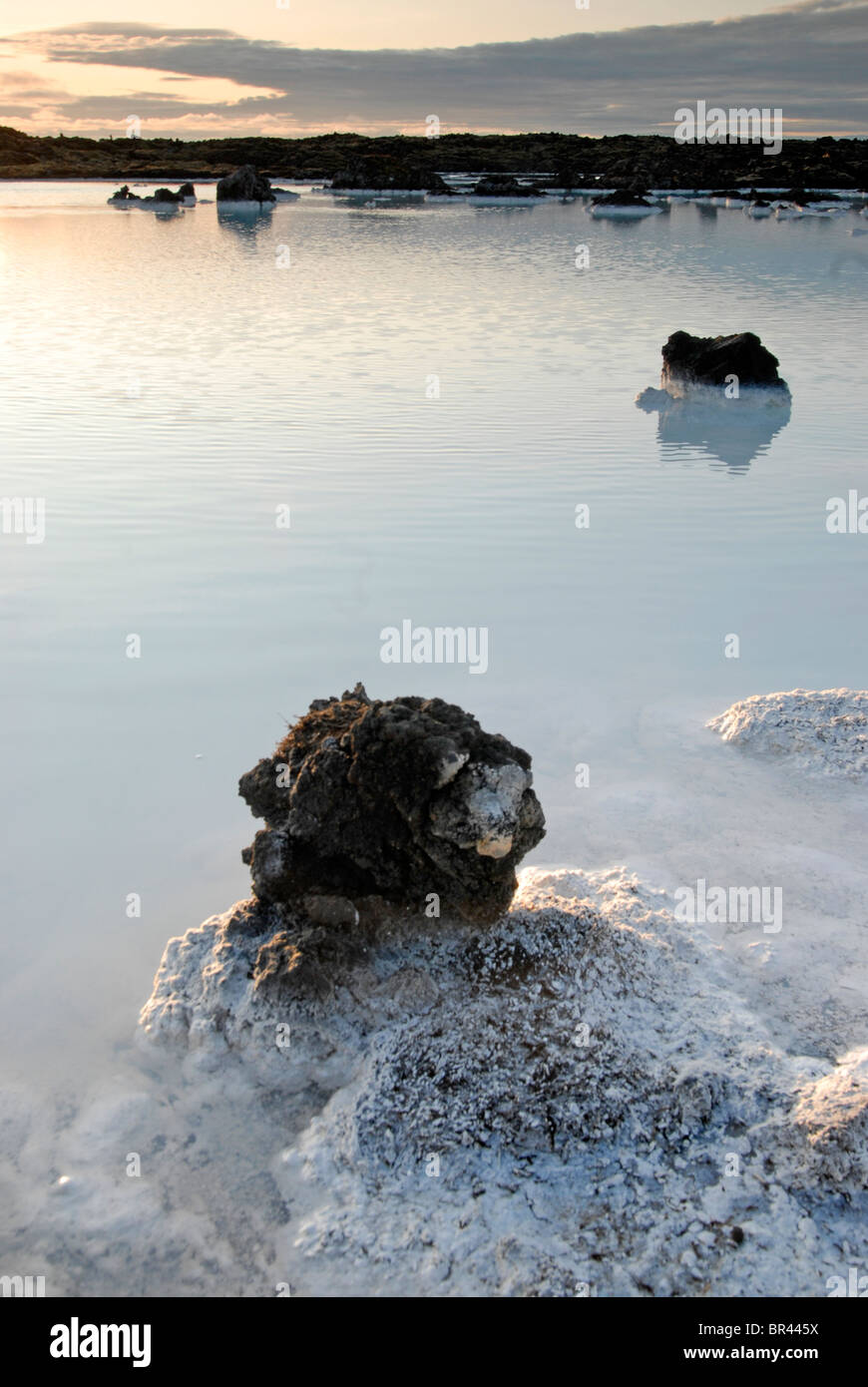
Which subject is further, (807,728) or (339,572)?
(339,572)

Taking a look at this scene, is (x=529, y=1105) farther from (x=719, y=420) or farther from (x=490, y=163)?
(x=490, y=163)

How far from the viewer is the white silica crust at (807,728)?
723 cm

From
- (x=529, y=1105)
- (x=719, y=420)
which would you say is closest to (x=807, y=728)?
(x=529, y=1105)

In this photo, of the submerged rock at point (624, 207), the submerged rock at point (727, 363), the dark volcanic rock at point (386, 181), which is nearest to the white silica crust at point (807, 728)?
the submerged rock at point (727, 363)

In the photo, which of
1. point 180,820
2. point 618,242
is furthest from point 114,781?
point 618,242

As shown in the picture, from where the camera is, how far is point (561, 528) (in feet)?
39.5

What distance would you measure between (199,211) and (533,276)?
39652 mm

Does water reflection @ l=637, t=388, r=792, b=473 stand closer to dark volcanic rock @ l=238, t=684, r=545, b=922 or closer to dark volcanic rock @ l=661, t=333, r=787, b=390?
dark volcanic rock @ l=661, t=333, r=787, b=390

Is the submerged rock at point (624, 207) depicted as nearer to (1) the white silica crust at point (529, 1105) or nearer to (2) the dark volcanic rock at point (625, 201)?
(2) the dark volcanic rock at point (625, 201)

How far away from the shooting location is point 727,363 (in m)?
17.9

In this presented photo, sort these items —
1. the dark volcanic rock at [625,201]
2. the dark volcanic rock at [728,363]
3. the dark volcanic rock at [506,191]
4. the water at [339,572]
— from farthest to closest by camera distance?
1. the dark volcanic rock at [506,191]
2. the dark volcanic rock at [625,201]
3. the dark volcanic rock at [728,363]
4. the water at [339,572]

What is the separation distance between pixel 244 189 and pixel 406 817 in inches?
2646

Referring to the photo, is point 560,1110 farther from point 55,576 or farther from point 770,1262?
point 55,576

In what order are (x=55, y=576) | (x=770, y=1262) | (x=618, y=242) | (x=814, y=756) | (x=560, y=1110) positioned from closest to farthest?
1. (x=770, y=1262)
2. (x=560, y=1110)
3. (x=814, y=756)
4. (x=55, y=576)
5. (x=618, y=242)
